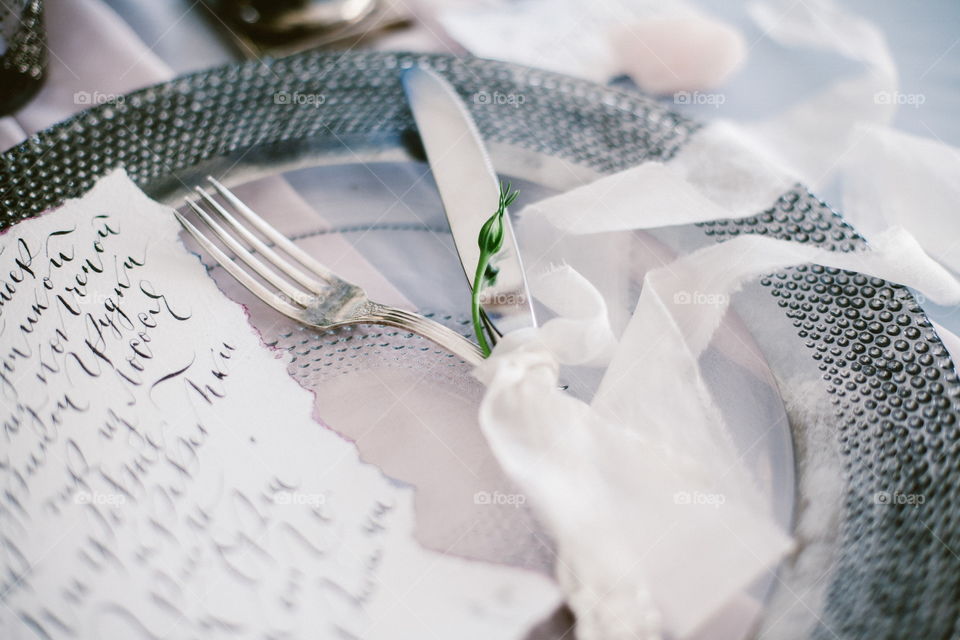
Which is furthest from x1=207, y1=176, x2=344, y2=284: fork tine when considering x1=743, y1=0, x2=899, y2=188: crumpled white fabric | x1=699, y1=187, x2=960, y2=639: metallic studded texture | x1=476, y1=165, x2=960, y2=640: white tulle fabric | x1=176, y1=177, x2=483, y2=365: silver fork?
x1=743, y1=0, x2=899, y2=188: crumpled white fabric

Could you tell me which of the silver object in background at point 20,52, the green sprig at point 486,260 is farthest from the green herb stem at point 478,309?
the silver object in background at point 20,52

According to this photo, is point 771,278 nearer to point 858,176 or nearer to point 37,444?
point 858,176

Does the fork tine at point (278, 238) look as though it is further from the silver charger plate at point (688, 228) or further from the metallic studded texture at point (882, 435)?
the metallic studded texture at point (882, 435)

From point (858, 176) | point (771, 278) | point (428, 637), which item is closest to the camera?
point (428, 637)

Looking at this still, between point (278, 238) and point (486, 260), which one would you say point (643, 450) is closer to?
point (486, 260)

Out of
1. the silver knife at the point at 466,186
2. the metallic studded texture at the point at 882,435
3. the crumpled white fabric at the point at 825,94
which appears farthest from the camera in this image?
the crumpled white fabric at the point at 825,94

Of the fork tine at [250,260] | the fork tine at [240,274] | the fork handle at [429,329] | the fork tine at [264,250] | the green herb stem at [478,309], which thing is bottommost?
the fork tine at [240,274]

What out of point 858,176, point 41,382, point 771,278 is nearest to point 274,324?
point 41,382
